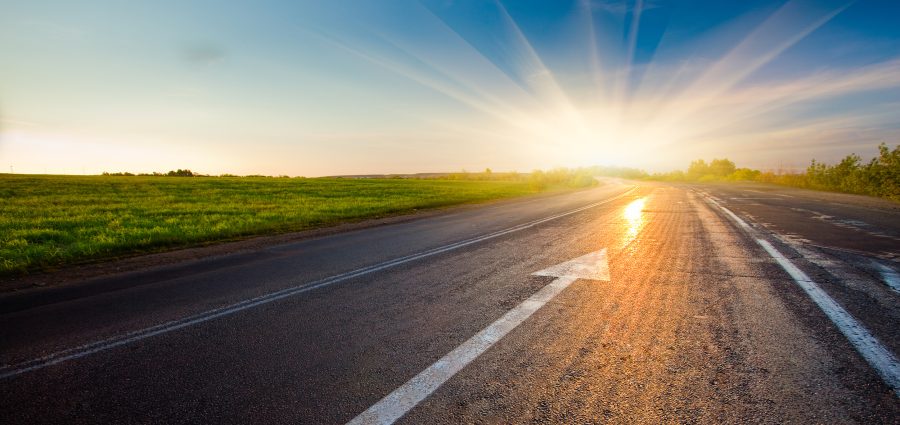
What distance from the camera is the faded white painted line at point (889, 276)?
444 cm

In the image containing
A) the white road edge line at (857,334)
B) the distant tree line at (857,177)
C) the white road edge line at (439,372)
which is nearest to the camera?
the white road edge line at (439,372)

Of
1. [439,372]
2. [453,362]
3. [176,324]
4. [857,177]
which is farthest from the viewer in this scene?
[857,177]

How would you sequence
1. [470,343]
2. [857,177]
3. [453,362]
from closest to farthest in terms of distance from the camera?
[453,362] → [470,343] → [857,177]

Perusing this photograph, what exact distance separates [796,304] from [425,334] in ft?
12.0

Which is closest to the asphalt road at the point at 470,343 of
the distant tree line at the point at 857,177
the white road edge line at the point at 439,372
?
the white road edge line at the point at 439,372

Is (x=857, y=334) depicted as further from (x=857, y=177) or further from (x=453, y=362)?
(x=857, y=177)

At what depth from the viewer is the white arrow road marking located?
7.16ft

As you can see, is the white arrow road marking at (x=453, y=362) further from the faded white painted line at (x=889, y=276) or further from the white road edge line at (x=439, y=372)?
the faded white painted line at (x=889, y=276)

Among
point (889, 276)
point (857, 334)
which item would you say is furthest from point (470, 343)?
point (889, 276)

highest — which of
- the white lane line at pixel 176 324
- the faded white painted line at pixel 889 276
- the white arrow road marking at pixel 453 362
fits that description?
the white arrow road marking at pixel 453 362

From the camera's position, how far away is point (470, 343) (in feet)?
9.93

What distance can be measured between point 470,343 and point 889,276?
223 inches

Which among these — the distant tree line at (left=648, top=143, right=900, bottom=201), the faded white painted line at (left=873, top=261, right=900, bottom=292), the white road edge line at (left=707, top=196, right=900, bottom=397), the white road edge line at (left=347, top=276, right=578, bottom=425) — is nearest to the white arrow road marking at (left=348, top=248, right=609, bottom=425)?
the white road edge line at (left=347, top=276, right=578, bottom=425)

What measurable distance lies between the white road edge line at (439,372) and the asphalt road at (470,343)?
2cm
